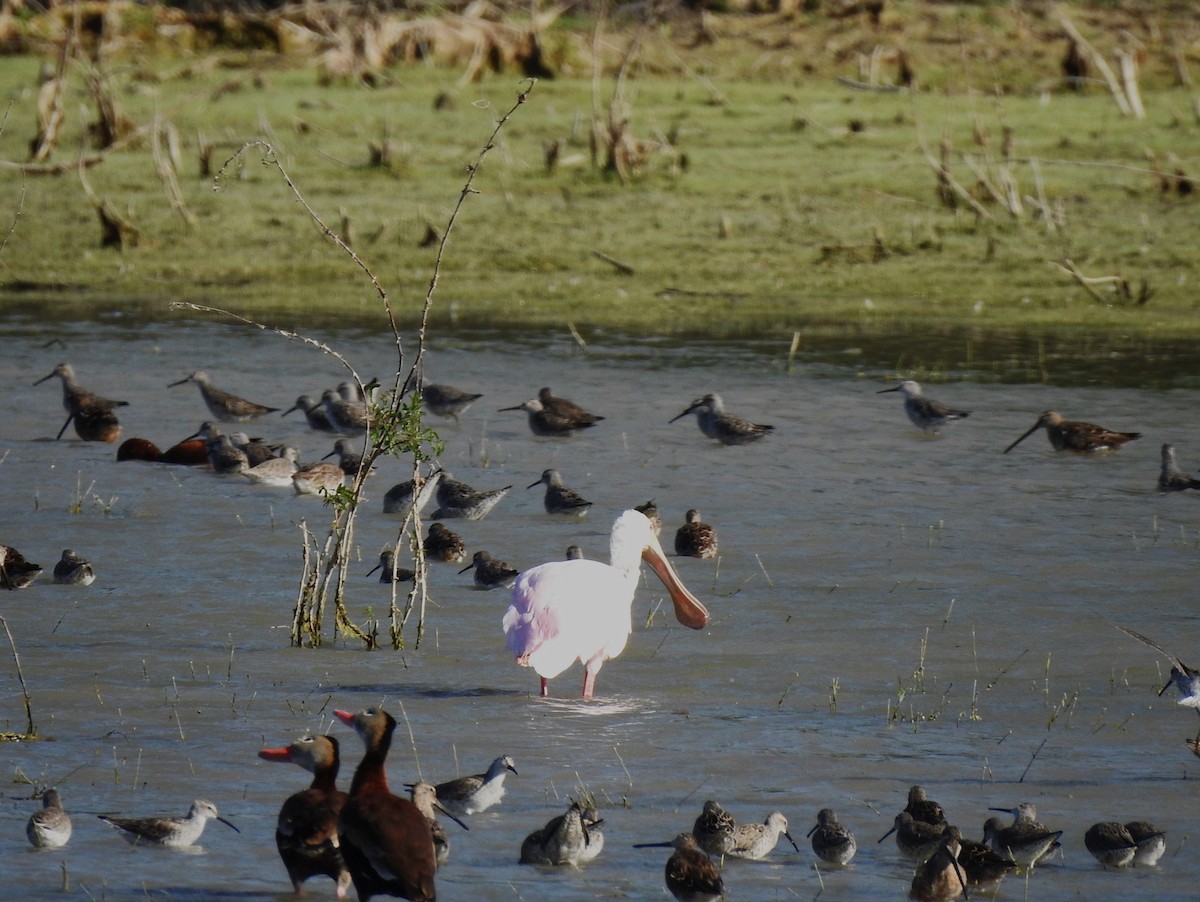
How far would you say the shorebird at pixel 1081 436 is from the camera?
13.5 metres

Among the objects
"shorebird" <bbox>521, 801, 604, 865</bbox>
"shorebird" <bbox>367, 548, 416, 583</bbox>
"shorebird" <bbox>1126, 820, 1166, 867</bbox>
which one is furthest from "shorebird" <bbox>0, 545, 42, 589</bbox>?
"shorebird" <bbox>1126, 820, 1166, 867</bbox>

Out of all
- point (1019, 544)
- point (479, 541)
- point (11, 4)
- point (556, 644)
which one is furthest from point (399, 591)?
point (11, 4)

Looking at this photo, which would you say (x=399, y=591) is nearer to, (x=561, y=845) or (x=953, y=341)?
(x=561, y=845)

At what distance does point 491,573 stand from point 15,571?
2248 mm

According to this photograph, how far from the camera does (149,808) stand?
640 centimetres

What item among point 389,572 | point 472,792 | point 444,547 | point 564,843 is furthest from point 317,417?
point 564,843

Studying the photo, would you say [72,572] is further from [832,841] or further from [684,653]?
[832,841]

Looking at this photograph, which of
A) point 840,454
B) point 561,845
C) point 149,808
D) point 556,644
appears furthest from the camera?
point 840,454

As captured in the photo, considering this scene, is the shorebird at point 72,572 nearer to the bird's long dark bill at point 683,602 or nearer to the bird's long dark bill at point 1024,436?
the bird's long dark bill at point 683,602

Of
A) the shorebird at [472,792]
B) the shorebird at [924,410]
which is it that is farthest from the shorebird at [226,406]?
the shorebird at [472,792]

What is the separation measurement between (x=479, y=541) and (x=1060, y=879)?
576 cm

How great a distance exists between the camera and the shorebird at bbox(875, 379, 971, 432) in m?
14.3

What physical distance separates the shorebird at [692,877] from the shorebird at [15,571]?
16.2 feet

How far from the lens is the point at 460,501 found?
11.7m
